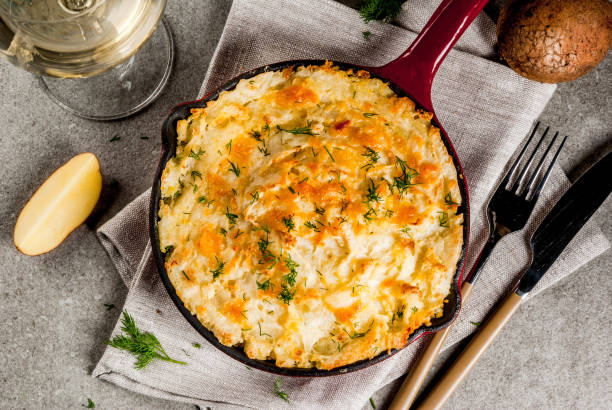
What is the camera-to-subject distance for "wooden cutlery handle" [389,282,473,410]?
2.91 m

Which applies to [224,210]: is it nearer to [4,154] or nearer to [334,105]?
[334,105]

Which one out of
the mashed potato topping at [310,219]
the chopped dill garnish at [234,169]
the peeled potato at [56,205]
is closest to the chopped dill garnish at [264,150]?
the mashed potato topping at [310,219]

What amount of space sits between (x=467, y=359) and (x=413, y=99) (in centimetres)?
150

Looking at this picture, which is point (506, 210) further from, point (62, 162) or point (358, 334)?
point (62, 162)

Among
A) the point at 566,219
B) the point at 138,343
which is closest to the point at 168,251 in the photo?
the point at 138,343

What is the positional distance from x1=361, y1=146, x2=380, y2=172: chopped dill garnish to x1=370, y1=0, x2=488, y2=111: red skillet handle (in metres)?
0.41

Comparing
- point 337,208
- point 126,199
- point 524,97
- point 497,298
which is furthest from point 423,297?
point 126,199

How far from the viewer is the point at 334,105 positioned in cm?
241

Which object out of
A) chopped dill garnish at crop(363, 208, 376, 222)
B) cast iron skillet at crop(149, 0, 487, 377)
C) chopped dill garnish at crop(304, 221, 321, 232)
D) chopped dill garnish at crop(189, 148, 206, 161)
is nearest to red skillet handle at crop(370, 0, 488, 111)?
cast iron skillet at crop(149, 0, 487, 377)

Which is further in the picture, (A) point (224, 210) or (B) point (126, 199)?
(B) point (126, 199)

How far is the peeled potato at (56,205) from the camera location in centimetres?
283

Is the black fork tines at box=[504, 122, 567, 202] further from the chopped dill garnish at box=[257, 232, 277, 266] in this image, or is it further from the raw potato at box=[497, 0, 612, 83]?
the chopped dill garnish at box=[257, 232, 277, 266]

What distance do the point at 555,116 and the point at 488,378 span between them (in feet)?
5.19

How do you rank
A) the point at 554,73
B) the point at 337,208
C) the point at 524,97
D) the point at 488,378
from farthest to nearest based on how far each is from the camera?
the point at 488,378 < the point at 524,97 < the point at 554,73 < the point at 337,208
